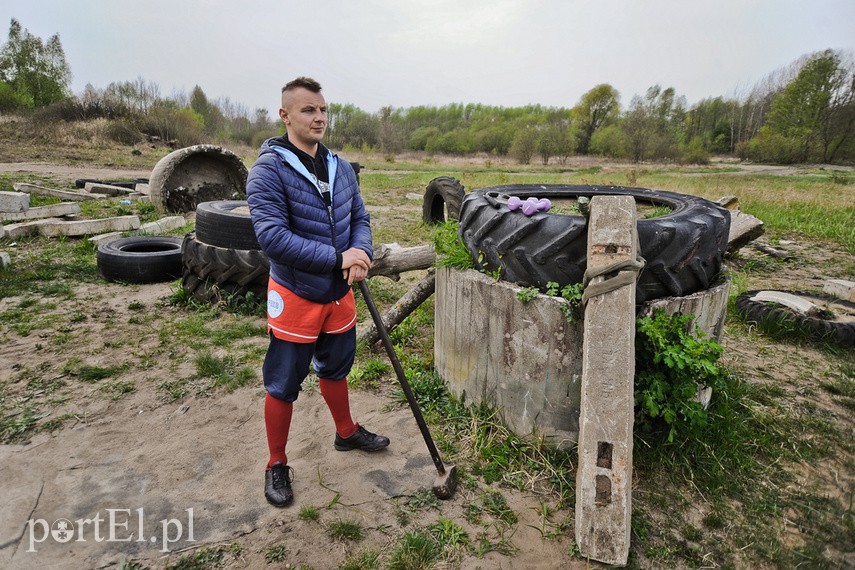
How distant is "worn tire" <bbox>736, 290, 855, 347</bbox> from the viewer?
441 cm

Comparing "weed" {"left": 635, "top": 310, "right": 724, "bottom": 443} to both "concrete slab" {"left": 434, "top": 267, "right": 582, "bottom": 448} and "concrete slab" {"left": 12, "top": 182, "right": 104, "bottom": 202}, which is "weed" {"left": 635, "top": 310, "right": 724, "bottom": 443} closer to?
"concrete slab" {"left": 434, "top": 267, "right": 582, "bottom": 448}

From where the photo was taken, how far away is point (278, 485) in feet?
8.40

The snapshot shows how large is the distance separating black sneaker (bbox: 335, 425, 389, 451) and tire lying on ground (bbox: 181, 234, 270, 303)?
2.80 metres

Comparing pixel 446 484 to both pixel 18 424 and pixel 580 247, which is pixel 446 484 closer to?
pixel 580 247

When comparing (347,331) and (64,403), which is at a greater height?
(347,331)

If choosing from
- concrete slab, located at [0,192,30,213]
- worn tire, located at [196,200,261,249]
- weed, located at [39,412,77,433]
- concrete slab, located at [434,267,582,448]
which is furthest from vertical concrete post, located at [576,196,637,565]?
concrete slab, located at [0,192,30,213]

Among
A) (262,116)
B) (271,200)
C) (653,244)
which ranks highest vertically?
(262,116)

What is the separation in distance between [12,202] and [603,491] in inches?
435

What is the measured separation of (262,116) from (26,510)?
232 ft

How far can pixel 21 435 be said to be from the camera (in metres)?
3.12

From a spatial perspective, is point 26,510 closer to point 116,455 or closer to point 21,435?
point 116,455

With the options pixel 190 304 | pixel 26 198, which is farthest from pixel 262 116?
pixel 190 304

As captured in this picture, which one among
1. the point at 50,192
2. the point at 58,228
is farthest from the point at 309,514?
the point at 50,192

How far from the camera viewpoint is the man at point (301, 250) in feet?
7.73
